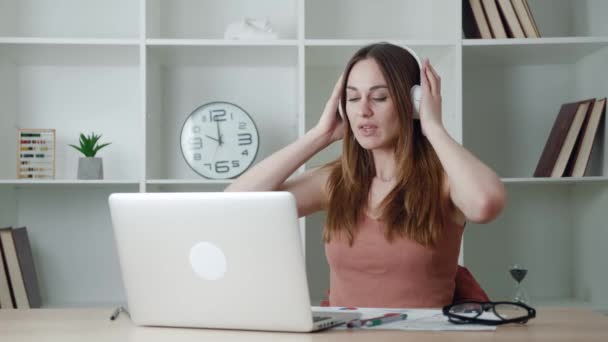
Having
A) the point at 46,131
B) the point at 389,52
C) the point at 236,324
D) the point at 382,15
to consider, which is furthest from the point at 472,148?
the point at 236,324

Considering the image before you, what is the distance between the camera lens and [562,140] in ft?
9.60

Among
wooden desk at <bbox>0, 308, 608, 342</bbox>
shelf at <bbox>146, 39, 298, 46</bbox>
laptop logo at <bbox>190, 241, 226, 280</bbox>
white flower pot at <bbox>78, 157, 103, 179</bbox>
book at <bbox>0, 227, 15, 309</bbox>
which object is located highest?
shelf at <bbox>146, 39, 298, 46</bbox>

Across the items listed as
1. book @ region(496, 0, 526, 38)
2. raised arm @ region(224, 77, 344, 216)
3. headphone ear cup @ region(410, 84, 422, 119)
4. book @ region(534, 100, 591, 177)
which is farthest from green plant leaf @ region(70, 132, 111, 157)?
book @ region(534, 100, 591, 177)

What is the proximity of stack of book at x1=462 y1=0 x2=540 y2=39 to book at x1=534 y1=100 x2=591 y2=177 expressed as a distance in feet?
1.04

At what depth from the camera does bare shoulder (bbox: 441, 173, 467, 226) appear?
2146mm

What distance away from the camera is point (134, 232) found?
1394mm

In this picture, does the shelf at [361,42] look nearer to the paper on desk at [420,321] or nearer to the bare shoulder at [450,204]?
the bare shoulder at [450,204]

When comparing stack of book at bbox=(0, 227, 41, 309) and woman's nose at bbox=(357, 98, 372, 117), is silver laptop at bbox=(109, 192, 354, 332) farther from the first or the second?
stack of book at bbox=(0, 227, 41, 309)

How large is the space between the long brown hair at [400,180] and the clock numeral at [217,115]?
0.87 metres

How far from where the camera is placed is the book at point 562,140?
9.46 feet

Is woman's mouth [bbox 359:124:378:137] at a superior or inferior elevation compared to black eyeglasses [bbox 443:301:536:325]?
superior

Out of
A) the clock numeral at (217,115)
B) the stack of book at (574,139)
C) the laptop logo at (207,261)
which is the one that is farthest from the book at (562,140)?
the laptop logo at (207,261)

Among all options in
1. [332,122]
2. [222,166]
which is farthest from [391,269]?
[222,166]

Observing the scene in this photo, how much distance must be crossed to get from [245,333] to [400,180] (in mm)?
934
